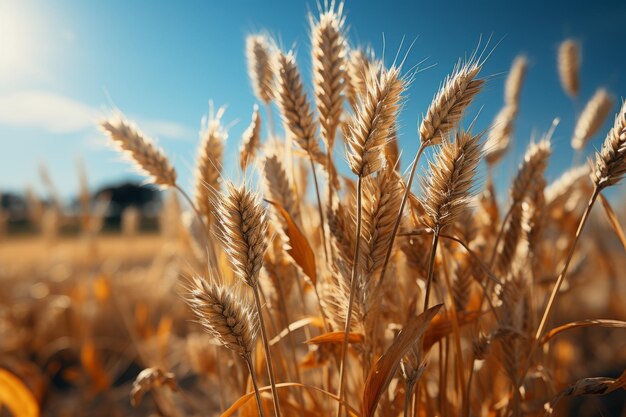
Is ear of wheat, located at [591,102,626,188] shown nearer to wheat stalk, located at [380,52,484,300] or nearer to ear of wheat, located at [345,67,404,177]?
wheat stalk, located at [380,52,484,300]

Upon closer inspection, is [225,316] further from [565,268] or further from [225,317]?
[565,268]

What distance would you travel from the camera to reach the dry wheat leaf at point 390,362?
0.82 meters

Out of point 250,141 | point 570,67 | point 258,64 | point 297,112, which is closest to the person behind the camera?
point 297,112

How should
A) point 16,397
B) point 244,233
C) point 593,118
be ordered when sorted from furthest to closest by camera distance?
point 593,118
point 16,397
point 244,233

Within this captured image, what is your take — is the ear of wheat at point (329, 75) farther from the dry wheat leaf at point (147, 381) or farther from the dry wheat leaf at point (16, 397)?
the dry wheat leaf at point (16, 397)

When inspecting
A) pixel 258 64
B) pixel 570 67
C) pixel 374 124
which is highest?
pixel 570 67

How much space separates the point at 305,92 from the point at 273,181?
25 centimetres

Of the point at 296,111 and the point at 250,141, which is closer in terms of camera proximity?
the point at 296,111

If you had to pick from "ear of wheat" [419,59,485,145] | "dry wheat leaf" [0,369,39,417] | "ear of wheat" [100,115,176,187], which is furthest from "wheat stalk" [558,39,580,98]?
"dry wheat leaf" [0,369,39,417]

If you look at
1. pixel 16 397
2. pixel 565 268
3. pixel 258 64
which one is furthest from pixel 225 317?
pixel 16 397

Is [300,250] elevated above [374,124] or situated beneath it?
situated beneath

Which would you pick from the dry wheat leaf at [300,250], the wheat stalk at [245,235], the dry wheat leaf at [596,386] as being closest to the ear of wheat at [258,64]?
the dry wheat leaf at [300,250]

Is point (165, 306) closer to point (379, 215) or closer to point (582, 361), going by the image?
point (582, 361)

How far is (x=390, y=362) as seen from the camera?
0.83 m
